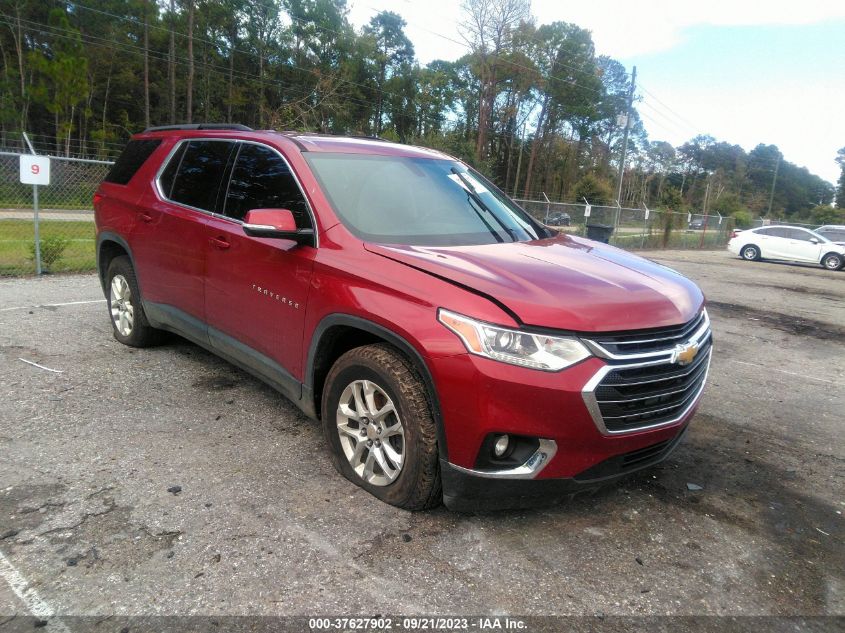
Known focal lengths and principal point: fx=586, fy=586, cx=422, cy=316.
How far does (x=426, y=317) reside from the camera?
101 inches

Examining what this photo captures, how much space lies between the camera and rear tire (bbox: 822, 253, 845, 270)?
20688 mm

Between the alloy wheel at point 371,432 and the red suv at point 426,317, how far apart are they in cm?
1

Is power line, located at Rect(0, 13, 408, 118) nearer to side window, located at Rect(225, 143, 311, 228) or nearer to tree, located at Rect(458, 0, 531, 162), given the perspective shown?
tree, located at Rect(458, 0, 531, 162)

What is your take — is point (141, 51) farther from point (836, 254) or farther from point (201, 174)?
point (201, 174)

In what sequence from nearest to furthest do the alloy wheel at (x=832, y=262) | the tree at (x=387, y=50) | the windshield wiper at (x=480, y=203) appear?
the windshield wiper at (x=480, y=203) < the alloy wheel at (x=832, y=262) < the tree at (x=387, y=50)

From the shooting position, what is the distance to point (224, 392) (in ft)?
14.4

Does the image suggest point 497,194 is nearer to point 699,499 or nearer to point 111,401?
point 699,499

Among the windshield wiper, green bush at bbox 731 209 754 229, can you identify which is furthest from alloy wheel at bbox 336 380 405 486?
green bush at bbox 731 209 754 229

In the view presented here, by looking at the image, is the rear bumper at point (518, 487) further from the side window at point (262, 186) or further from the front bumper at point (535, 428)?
the side window at point (262, 186)

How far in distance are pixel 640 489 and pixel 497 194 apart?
7.38 feet

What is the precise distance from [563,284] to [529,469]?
841 mm

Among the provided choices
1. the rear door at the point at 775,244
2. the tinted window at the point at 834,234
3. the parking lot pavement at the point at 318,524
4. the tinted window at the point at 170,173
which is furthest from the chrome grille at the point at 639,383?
the tinted window at the point at 834,234

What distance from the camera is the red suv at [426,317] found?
2434 mm

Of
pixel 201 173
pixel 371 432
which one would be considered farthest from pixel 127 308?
pixel 371 432
